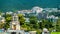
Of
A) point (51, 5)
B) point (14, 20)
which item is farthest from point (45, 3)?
point (14, 20)

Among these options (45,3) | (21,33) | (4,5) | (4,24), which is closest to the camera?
(21,33)

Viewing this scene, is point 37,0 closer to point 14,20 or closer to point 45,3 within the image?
point 45,3

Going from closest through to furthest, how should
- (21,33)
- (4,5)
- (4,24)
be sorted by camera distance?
(21,33) < (4,24) < (4,5)

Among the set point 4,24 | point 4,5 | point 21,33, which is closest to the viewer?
point 21,33

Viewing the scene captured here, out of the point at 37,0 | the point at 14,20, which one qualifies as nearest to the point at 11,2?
the point at 37,0

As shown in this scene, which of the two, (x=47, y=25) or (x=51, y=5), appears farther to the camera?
(x=51, y=5)

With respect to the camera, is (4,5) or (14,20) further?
(4,5)

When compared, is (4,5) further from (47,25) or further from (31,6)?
(47,25)

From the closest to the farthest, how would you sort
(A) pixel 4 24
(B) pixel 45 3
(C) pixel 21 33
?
(C) pixel 21 33 < (A) pixel 4 24 < (B) pixel 45 3
